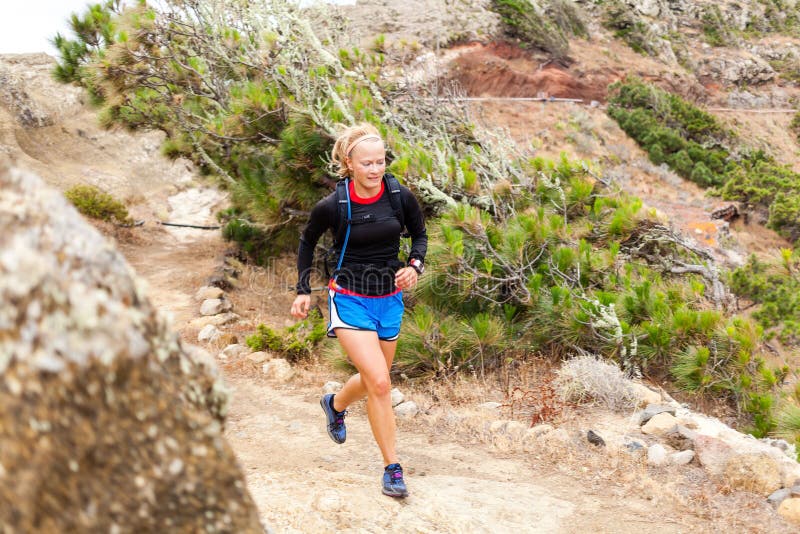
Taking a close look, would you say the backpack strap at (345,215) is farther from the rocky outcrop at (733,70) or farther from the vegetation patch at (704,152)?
the rocky outcrop at (733,70)

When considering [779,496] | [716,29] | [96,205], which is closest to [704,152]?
[716,29]

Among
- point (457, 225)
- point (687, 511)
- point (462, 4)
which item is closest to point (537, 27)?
point (462, 4)

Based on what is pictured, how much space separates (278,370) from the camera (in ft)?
19.5

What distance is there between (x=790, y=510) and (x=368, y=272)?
242cm

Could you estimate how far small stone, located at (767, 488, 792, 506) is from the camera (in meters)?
3.35

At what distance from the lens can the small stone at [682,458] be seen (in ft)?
12.4

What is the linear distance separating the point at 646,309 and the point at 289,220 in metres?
4.89

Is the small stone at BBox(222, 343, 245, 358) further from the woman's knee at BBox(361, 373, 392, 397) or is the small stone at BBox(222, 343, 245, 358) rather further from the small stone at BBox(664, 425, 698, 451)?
the small stone at BBox(664, 425, 698, 451)

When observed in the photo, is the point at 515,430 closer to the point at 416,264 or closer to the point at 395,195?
the point at 416,264

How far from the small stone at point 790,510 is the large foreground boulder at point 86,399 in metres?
2.98

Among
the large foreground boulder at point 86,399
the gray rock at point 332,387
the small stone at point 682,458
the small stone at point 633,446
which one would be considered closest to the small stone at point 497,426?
the small stone at point 633,446

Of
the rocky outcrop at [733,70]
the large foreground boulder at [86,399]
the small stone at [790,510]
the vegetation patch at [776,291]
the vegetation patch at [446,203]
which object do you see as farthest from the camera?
the rocky outcrop at [733,70]

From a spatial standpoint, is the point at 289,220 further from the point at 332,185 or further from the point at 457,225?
the point at 457,225

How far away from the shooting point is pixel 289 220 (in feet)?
28.3
